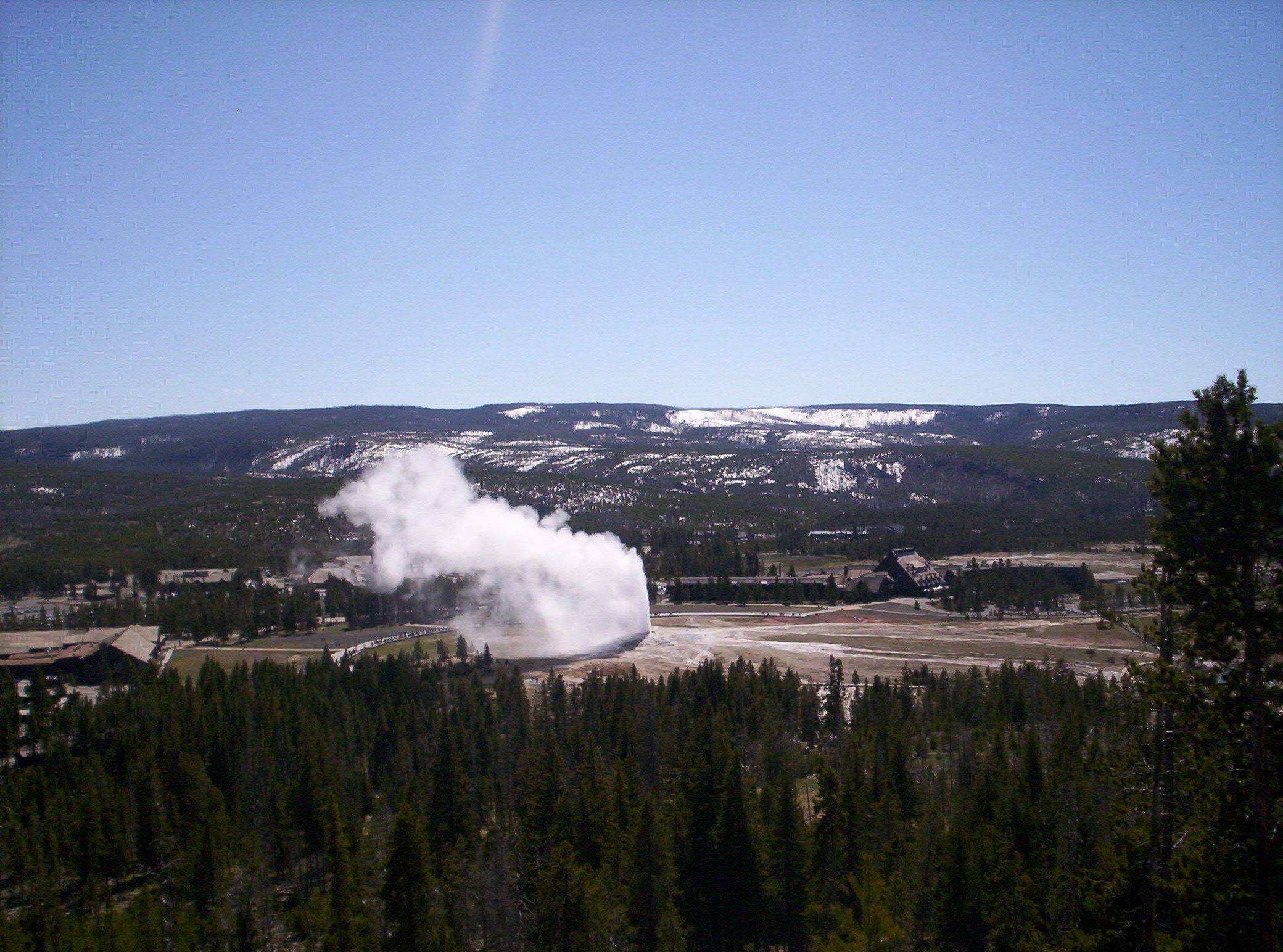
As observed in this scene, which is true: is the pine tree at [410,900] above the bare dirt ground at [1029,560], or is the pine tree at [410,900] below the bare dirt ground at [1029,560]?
above

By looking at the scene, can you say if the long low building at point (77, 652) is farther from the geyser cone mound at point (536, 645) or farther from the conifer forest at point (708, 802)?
the geyser cone mound at point (536, 645)

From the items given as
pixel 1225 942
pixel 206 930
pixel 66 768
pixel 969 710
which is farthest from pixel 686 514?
pixel 1225 942

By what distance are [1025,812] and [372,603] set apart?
79.0 metres

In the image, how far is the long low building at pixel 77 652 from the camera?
69.5 m

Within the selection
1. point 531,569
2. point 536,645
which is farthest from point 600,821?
point 531,569

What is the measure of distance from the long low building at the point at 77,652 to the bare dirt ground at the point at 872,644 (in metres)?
33.9

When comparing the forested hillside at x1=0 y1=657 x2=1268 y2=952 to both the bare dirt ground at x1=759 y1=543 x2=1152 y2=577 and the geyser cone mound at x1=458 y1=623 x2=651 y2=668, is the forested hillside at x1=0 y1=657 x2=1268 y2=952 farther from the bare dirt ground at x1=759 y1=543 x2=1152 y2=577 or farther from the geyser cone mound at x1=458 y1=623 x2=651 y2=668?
the bare dirt ground at x1=759 y1=543 x2=1152 y2=577

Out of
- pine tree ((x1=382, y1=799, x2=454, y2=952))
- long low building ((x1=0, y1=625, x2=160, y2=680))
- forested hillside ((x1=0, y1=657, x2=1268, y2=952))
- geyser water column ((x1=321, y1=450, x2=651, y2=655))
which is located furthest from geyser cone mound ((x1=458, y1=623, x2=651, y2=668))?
pine tree ((x1=382, y1=799, x2=454, y2=952))

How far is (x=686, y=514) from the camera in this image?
190 meters

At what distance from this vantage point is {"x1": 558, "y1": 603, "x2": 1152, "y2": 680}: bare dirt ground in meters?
70.8

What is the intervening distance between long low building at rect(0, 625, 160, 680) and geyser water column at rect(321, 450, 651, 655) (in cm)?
2752

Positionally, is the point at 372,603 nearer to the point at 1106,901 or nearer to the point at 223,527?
the point at 223,527

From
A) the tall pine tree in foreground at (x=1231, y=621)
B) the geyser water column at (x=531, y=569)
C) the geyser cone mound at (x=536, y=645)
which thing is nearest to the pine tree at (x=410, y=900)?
the tall pine tree in foreground at (x=1231, y=621)

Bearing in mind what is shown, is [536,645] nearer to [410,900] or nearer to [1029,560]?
[410,900]
